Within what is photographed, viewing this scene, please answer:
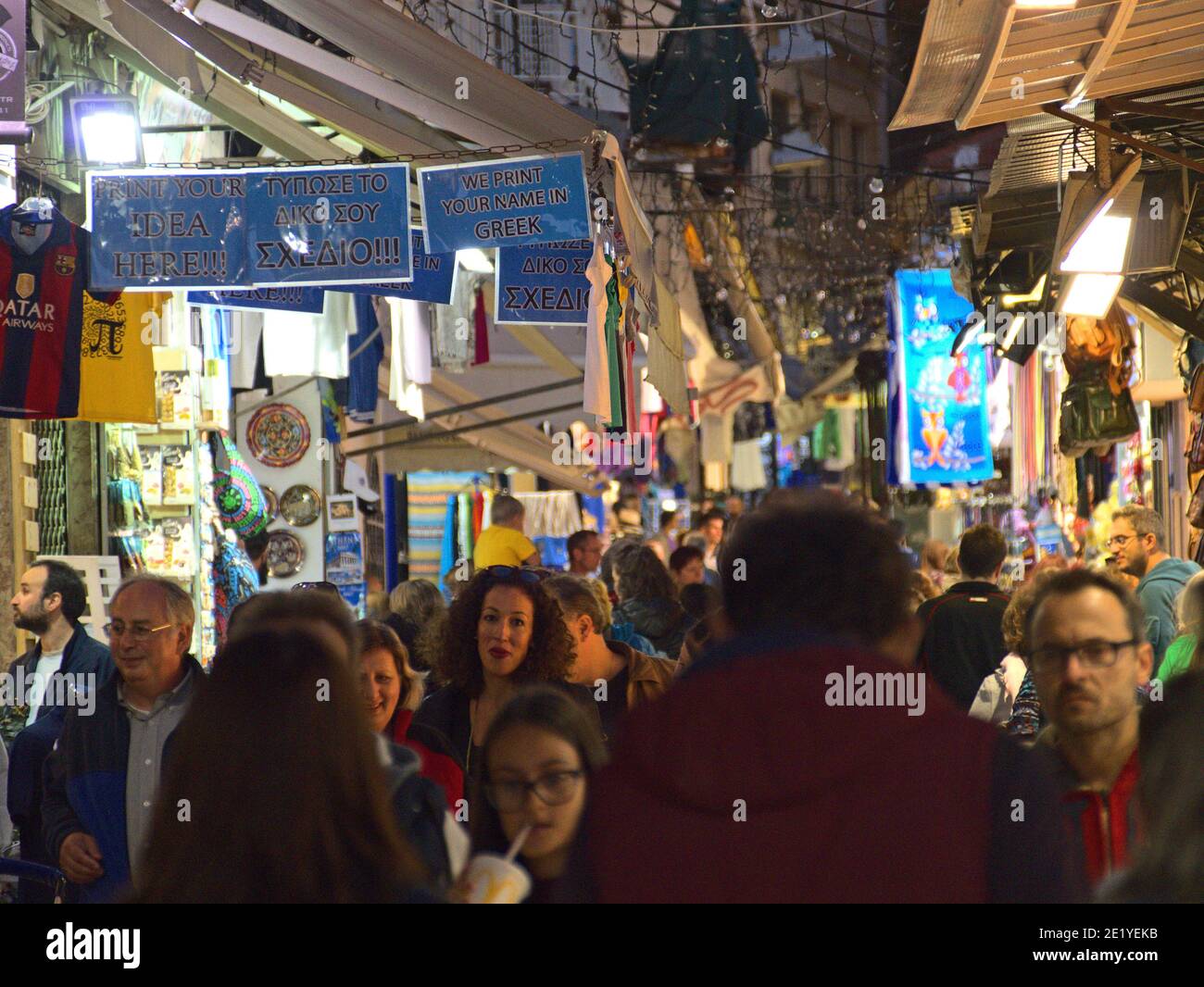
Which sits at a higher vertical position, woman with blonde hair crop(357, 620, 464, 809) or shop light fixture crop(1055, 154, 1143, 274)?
shop light fixture crop(1055, 154, 1143, 274)

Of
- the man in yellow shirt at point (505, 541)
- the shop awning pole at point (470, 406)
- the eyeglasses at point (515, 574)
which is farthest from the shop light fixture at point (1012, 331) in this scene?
the eyeglasses at point (515, 574)

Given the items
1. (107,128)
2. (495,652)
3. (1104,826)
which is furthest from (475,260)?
(1104,826)

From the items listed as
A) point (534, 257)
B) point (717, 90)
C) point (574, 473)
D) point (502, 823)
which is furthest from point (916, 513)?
point (502, 823)

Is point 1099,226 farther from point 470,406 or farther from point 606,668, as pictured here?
point 470,406

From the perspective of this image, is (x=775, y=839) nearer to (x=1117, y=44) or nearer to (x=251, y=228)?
(x=1117, y=44)

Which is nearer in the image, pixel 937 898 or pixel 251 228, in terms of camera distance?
pixel 937 898

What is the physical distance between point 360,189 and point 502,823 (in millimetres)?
5473

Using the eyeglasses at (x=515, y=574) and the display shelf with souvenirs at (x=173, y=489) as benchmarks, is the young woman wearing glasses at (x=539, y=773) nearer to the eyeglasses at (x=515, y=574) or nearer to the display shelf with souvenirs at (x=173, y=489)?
the eyeglasses at (x=515, y=574)

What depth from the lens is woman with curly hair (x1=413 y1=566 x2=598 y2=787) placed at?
615cm

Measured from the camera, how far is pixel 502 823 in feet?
12.7

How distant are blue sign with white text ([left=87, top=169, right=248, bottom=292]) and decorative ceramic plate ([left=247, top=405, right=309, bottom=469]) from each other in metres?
7.78

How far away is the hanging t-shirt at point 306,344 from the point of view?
12914mm

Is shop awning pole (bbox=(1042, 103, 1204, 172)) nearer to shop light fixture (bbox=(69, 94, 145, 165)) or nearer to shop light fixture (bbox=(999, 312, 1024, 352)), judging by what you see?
shop light fixture (bbox=(999, 312, 1024, 352))

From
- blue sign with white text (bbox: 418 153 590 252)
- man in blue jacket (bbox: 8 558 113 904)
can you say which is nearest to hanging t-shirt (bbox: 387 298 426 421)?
blue sign with white text (bbox: 418 153 590 252)
